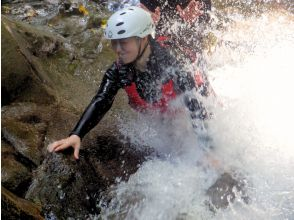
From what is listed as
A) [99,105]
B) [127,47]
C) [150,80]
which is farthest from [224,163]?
[127,47]

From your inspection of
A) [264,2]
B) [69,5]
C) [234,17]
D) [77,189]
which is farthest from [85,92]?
[264,2]

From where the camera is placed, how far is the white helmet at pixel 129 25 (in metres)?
4.04

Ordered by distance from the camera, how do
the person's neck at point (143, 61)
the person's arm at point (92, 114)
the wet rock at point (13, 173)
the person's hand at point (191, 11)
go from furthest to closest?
the person's hand at point (191, 11) → the person's neck at point (143, 61) → the person's arm at point (92, 114) → the wet rock at point (13, 173)

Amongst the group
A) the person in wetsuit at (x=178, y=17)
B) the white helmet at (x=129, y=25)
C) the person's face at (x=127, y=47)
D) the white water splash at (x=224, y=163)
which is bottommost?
the white water splash at (x=224, y=163)

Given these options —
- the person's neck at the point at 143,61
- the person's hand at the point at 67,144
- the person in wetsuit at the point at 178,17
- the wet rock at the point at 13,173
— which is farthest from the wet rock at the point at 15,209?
the person in wetsuit at the point at 178,17

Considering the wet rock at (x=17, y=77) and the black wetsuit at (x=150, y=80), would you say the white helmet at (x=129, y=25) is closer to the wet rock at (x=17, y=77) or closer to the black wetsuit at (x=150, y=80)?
the black wetsuit at (x=150, y=80)

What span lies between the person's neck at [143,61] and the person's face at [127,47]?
125mm

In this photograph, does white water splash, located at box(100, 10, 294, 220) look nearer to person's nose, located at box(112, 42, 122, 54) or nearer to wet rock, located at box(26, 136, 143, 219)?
wet rock, located at box(26, 136, 143, 219)

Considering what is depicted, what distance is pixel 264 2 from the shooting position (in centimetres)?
1030

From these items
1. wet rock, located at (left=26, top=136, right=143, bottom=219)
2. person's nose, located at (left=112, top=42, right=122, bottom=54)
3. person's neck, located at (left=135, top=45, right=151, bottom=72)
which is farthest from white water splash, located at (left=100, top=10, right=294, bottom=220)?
person's nose, located at (left=112, top=42, right=122, bottom=54)

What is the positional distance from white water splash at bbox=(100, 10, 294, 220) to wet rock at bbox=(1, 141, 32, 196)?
2.89ft

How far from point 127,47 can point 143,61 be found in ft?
0.94

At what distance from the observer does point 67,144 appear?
151 inches

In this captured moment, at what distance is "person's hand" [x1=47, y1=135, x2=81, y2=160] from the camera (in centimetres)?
376
